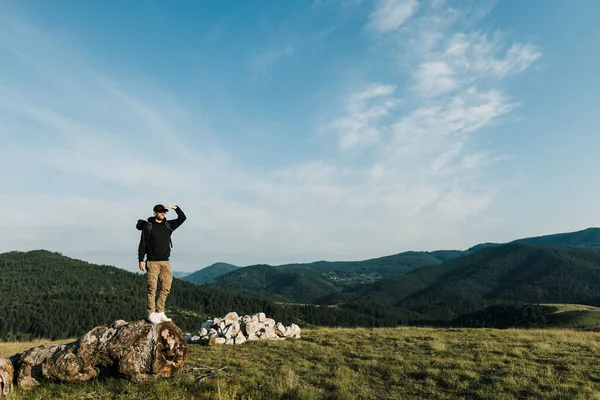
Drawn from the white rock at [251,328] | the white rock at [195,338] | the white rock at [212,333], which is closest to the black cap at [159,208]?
the white rock at [212,333]


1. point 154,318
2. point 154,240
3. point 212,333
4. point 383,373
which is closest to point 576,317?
point 212,333

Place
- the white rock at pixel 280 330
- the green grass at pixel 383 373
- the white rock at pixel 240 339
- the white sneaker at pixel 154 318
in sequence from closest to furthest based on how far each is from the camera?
the green grass at pixel 383 373 → the white sneaker at pixel 154 318 → the white rock at pixel 240 339 → the white rock at pixel 280 330

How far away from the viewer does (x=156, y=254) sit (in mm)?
13203

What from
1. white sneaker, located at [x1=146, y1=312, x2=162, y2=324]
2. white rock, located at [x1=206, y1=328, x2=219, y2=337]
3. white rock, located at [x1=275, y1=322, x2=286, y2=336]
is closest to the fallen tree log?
white sneaker, located at [x1=146, y1=312, x2=162, y2=324]

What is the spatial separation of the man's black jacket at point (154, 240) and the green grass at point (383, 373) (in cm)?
435

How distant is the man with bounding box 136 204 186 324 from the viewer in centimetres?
1309

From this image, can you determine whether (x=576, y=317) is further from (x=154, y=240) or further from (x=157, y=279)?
(x=154, y=240)

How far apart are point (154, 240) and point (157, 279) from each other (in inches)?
63.8

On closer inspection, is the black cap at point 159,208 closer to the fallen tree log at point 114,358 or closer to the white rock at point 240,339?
the fallen tree log at point 114,358

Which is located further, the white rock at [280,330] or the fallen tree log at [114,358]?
the white rock at [280,330]

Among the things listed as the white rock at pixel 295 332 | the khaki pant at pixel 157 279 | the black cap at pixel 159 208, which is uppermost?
the black cap at pixel 159 208

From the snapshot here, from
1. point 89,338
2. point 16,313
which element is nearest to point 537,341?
point 89,338

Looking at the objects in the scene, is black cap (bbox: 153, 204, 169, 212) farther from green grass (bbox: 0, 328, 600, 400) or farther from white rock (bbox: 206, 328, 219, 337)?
white rock (bbox: 206, 328, 219, 337)

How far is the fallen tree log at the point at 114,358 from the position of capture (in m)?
12.0
